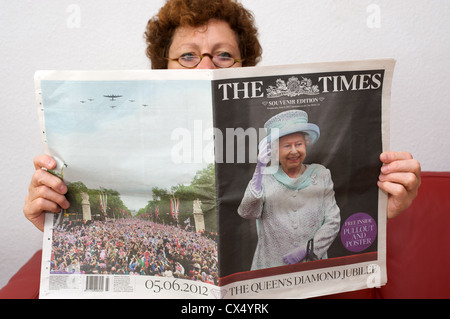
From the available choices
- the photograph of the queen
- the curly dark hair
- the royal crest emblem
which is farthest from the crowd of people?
the curly dark hair

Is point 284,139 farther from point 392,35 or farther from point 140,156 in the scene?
point 392,35

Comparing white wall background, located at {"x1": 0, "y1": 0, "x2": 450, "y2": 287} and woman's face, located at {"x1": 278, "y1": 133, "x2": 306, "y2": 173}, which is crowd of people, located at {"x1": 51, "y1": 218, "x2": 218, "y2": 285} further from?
white wall background, located at {"x1": 0, "y1": 0, "x2": 450, "y2": 287}

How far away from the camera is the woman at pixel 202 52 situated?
73cm

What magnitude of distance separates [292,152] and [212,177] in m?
0.16

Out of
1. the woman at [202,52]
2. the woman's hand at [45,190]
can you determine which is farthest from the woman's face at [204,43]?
the woman's hand at [45,190]

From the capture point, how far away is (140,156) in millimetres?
709

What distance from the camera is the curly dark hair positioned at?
906 millimetres

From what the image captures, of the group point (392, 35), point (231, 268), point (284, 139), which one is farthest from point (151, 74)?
point (392, 35)

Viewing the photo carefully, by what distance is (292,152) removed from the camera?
2.38 ft

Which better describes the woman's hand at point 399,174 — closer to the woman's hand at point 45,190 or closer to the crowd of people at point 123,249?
the crowd of people at point 123,249

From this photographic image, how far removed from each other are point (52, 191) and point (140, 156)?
0.18 meters

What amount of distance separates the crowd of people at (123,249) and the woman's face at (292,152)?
227 mm

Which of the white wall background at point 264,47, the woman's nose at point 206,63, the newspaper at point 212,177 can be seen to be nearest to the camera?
the newspaper at point 212,177
